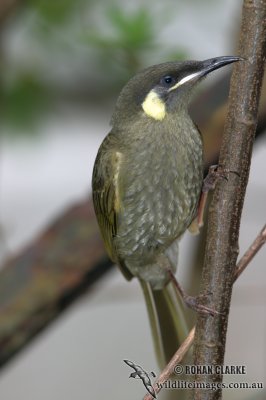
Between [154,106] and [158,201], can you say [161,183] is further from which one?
[154,106]

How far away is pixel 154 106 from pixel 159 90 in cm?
7

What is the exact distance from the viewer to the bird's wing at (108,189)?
2.75 metres

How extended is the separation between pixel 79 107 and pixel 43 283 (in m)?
1.73

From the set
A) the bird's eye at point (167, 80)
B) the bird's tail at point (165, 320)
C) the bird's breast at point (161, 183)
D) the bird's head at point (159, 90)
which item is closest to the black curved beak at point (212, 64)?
the bird's head at point (159, 90)

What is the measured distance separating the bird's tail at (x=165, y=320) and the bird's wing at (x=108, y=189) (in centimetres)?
28

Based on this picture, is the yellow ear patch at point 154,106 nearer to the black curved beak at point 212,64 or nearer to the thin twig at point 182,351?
the black curved beak at point 212,64

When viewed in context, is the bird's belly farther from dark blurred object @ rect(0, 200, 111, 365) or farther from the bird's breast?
dark blurred object @ rect(0, 200, 111, 365)

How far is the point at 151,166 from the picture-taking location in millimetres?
2676

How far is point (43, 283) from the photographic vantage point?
10.7 feet

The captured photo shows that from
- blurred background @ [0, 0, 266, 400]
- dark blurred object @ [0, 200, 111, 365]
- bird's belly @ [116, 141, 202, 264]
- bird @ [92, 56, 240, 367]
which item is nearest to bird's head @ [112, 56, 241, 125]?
bird @ [92, 56, 240, 367]

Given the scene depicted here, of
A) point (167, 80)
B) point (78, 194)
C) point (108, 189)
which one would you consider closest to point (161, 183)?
point (108, 189)

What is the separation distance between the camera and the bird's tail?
3.01 m

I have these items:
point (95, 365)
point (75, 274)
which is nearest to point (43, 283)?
point (75, 274)

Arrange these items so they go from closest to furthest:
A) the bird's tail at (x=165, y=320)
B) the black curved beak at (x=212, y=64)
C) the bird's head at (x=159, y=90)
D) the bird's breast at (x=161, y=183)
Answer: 1. the black curved beak at (x=212, y=64)
2. the bird's head at (x=159, y=90)
3. the bird's breast at (x=161, y=183)
4. the bird's tail at (x=165, y=320)
